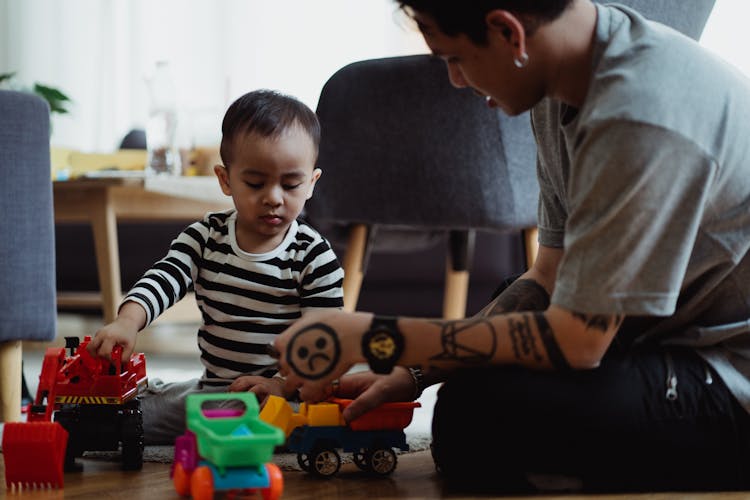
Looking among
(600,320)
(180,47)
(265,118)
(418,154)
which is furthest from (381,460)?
(180,47)

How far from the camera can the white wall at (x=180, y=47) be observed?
4.41m

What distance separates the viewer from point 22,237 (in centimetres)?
162

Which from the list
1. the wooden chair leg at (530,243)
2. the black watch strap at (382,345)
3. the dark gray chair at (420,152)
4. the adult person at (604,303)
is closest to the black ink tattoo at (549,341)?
the adult person at (604,303)

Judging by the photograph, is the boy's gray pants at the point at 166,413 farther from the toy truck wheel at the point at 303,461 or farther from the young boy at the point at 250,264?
the toy truck wheel at the point at 303,461

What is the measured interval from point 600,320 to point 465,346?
0.14m

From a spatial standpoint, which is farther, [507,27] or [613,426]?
[613,426]

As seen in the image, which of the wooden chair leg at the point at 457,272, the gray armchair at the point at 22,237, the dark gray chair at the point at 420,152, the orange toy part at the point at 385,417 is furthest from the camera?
the wooden chair leg at the point at 457,272

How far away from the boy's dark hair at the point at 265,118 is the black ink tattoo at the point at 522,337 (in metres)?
0.52

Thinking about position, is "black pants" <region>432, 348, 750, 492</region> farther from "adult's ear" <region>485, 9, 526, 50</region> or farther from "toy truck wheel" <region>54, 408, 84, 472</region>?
"toy truck wheel" <region>54, 408, 84, 472</region>

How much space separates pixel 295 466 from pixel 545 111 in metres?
0.57

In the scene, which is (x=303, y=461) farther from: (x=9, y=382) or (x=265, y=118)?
(x=9, y=382)

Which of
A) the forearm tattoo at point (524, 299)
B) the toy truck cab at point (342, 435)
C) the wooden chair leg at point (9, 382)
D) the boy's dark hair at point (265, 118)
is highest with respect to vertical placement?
the boy's dark hair at point (265, 118)

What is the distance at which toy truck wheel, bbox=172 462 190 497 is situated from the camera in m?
1.08

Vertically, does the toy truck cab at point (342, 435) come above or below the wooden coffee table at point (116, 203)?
above
